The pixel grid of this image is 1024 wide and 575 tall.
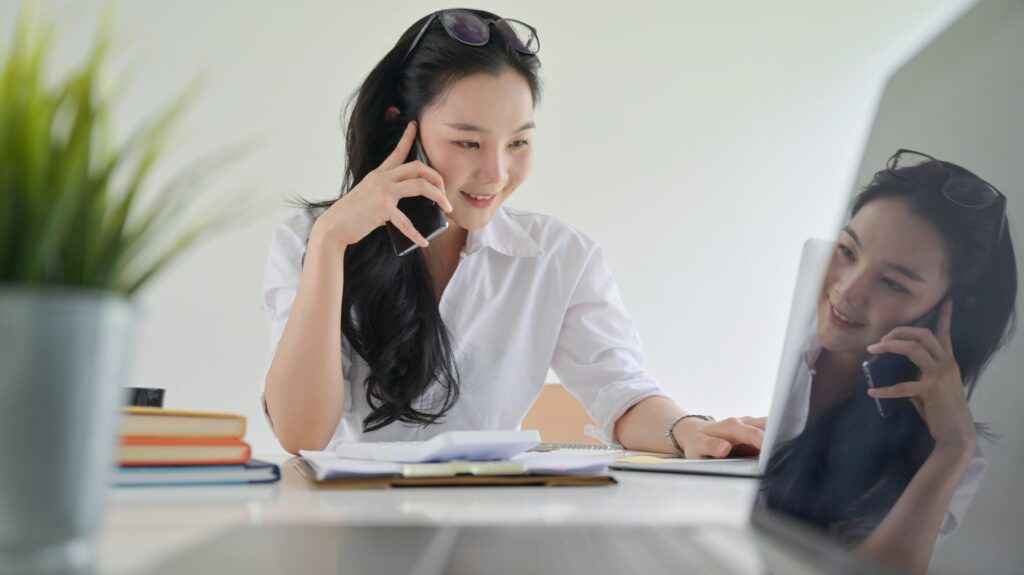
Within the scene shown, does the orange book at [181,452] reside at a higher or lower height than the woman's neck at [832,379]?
lower

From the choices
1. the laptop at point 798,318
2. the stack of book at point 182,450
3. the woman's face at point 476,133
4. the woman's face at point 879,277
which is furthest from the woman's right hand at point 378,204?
the woman's face at point 879,277

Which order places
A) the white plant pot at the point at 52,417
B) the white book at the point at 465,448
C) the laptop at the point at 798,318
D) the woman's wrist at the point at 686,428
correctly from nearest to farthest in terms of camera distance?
the white plant pot at the point at 52,417 → the laptop at the point at 798,318 → the white book at the point at 465,448 → the woman's wrist at the point at 686,428

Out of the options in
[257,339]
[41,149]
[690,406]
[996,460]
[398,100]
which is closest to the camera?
[41,149]

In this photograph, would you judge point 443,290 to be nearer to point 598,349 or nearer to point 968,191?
point 598,349

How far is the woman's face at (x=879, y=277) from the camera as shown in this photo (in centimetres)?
51

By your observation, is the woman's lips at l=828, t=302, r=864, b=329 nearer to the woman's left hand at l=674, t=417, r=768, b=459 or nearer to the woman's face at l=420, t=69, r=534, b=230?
the woman's left hand at l=674, t=417, r=768, b=459

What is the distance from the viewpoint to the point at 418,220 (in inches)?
65.7

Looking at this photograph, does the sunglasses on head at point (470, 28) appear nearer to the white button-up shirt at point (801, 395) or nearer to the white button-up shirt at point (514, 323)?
the white button-up shirt at point (514, 323)

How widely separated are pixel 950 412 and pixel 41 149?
0.45 m

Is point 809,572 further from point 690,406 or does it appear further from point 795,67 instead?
point 795,67

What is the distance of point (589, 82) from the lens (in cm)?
420

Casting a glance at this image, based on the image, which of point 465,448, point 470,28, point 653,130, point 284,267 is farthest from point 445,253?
point 653,130

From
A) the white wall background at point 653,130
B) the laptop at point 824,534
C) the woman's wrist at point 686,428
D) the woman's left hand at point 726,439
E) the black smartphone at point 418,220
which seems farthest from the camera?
the white wall background at point 653,130

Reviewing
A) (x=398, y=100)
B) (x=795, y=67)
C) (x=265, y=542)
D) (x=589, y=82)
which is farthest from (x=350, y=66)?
(x=265, y=542)
